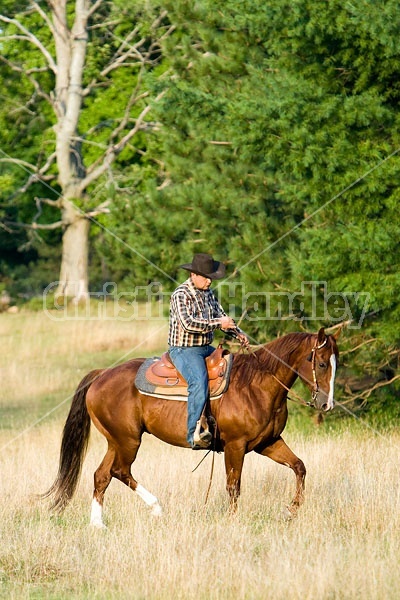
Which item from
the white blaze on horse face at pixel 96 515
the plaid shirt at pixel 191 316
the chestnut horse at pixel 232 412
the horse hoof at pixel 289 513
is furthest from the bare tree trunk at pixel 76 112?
the horse hoof at pixel 289 513

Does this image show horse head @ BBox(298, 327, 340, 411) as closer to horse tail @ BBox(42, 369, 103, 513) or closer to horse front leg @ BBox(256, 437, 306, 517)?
horse front leg @ BBox(256, 437, 306, 517)

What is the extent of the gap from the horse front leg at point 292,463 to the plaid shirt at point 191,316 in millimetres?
1117

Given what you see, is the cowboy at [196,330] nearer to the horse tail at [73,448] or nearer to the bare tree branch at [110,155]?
the horse tail at [73,448]

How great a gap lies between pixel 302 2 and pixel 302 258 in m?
3.29

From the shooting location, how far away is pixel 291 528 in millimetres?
7812

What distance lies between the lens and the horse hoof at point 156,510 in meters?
8.59

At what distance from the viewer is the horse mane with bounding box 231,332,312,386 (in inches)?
343

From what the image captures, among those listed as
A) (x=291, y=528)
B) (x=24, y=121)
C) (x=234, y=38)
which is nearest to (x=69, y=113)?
(x=24, y=121)

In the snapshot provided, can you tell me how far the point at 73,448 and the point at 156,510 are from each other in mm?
1331

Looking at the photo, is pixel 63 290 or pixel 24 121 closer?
pixel 63 290

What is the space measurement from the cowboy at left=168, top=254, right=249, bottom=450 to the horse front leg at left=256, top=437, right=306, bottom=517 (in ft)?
2.01

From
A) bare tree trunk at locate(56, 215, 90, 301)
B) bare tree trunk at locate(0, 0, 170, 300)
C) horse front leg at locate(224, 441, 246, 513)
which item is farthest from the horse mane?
bare tree trunk at locate(56, 215, 90, 301)

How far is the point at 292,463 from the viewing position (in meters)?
8.70

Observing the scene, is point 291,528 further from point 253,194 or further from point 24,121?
point 24,121
